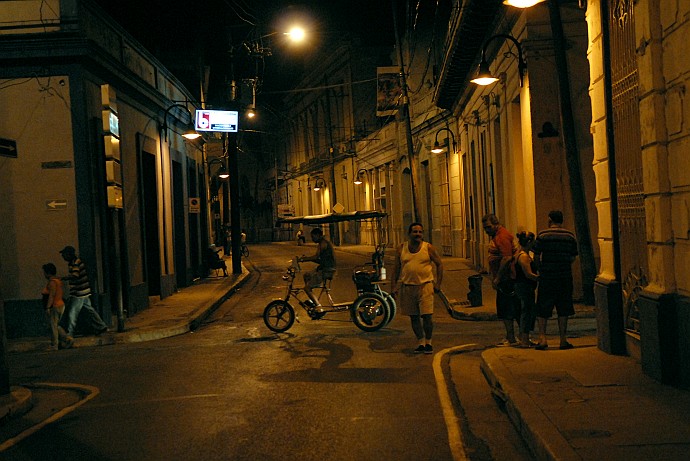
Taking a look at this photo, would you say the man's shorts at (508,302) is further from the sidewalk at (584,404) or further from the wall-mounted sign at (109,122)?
the wall-mounted sign at (109,122)

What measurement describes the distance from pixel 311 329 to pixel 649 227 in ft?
24.1

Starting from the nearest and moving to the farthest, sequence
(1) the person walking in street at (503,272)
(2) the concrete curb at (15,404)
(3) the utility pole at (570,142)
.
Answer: (2) the concrete curb at (15,404), (1) the person walking in street at (503,272), (3) the utility pole at (570,142)

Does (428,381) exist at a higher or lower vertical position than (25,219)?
lower

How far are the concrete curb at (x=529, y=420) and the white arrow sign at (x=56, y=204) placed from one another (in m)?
9.19

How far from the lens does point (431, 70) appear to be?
1398 inches

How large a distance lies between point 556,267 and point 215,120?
17775 mm

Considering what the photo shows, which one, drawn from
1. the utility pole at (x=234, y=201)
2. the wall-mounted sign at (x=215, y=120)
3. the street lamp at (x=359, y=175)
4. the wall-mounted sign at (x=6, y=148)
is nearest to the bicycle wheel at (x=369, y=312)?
the wall-mounted sign at (x=6, y=148)

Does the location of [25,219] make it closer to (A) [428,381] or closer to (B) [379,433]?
(A) [428,381]

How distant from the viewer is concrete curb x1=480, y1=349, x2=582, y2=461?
18.8ft

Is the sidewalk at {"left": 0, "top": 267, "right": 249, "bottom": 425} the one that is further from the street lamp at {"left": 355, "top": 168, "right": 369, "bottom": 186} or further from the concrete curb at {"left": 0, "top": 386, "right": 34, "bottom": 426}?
the street lamp at {"left": 355, "top": 168, "right": 369, "bottom": 186}

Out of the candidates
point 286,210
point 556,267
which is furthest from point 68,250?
point 286,210

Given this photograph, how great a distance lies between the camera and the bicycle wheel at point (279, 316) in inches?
555

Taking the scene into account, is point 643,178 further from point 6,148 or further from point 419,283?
point 6,148

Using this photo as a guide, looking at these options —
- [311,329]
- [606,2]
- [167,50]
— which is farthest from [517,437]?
[167,50]
